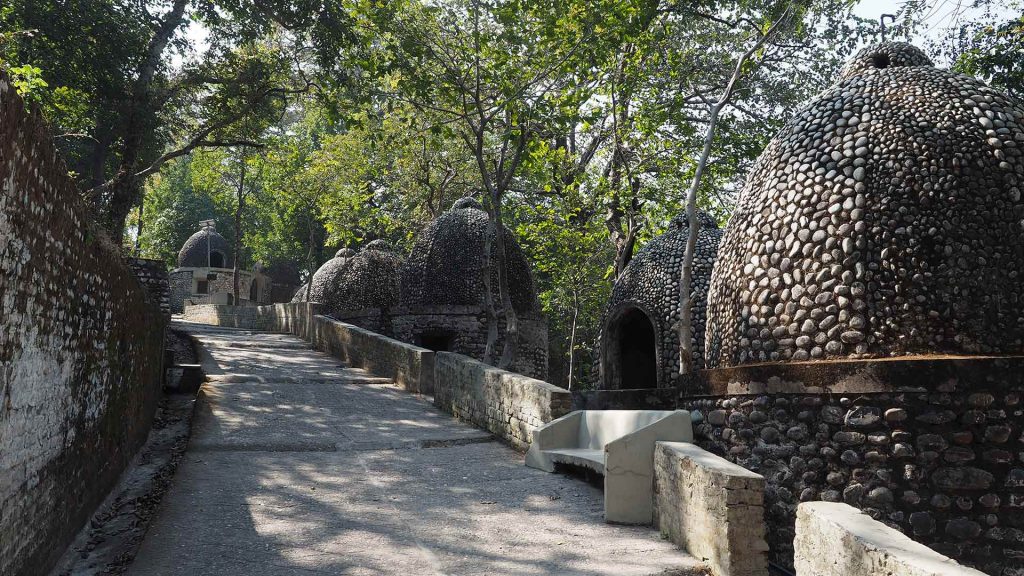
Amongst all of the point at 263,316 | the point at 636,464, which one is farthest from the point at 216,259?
the point at 636,464

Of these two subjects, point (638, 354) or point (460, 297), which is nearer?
point (638, 354)

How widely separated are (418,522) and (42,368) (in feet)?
9.99

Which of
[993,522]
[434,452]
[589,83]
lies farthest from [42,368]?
[589,83]

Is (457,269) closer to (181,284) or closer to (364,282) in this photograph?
(364,282)

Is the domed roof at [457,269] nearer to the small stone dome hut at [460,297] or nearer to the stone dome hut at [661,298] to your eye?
the small stone dome hut at [460,297]

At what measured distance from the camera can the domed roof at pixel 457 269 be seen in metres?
17.4

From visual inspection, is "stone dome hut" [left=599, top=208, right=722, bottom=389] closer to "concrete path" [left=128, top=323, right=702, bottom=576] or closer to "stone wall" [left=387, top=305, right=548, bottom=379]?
"concrete path" [left=128, top=323, right=702, bottom=576]

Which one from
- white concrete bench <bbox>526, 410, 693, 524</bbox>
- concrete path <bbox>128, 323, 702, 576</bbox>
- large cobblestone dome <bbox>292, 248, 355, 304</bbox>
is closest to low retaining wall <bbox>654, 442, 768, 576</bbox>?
concrete path <bbox>128, 323, 702, 576</bbox>

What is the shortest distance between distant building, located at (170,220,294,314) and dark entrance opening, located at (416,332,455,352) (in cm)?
2198

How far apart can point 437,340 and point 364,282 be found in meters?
5.11

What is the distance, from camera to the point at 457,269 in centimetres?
1739

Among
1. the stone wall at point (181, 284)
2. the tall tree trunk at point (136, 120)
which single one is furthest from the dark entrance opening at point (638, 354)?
the stone wall at point (181, 284)

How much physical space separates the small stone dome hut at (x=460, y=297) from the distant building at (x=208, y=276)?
72.8 ft

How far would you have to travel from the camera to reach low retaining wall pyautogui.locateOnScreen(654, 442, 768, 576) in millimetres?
4738
